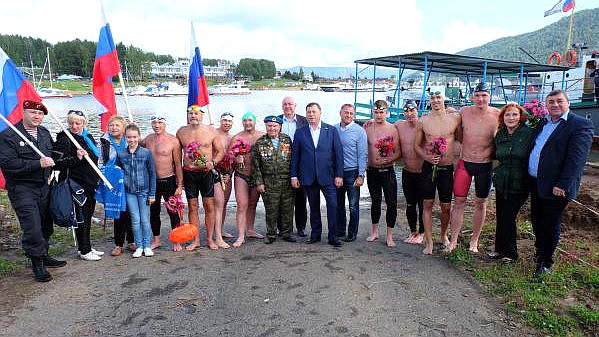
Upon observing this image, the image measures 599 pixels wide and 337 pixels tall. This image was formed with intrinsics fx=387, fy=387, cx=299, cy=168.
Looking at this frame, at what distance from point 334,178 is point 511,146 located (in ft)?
7.49

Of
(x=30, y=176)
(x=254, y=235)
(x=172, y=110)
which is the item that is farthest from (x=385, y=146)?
(x=172, y=110)

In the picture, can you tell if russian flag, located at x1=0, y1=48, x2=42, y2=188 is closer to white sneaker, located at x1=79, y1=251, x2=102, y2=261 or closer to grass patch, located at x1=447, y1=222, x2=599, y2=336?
white sneaker, located at x1=79, y1=251, x2=102, y2=261

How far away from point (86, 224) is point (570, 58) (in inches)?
969

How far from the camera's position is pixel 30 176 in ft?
14.2

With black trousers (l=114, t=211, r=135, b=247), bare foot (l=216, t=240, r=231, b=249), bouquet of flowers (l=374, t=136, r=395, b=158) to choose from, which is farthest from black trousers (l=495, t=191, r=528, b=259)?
black trousers (l=114, t=211, r=135, b=247)

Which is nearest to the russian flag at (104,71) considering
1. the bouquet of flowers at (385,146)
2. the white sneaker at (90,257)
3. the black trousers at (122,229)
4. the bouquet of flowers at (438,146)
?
the black trousers at (122,229)

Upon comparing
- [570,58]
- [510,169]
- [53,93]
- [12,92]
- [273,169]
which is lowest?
[273,169]

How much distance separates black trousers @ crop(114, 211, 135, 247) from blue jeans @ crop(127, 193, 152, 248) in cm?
14

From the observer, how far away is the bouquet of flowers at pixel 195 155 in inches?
204

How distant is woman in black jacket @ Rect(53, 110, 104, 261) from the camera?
4727 millimetres

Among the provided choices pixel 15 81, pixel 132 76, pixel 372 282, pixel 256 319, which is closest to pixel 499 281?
pixel 372 282

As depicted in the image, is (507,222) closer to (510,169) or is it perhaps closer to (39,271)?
(510,169)

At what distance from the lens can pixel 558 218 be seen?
4312 mm

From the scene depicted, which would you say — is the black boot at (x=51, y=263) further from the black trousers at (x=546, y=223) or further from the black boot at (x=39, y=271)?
the black trousers at (x=546, y=223)
